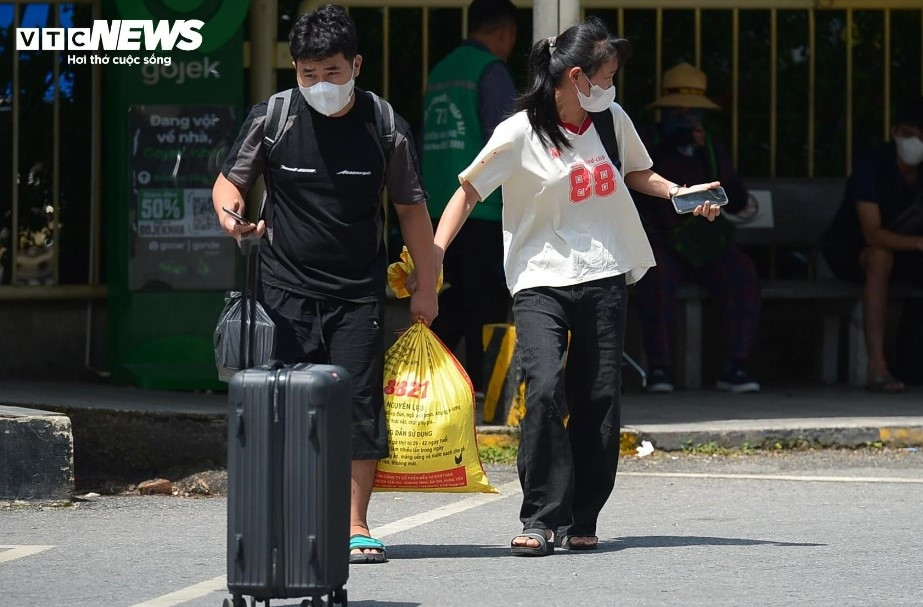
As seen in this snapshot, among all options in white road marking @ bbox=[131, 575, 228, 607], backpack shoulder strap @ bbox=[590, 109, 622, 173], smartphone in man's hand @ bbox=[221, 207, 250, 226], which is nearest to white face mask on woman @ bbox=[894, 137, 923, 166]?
backpack shoulder strap @ bbox=[590, 109, 622, 173]

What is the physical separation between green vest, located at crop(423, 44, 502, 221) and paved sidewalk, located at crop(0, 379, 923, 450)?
1297 mm

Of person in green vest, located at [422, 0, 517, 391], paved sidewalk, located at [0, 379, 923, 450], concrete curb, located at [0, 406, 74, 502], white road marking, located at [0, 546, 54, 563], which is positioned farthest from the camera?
person in green vest, located at [422, 0, 517, 391]

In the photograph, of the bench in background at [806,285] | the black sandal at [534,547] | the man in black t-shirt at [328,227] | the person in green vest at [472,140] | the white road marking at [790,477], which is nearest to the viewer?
the man in black t-shirt at [328,227]

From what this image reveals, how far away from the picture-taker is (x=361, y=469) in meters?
5.57

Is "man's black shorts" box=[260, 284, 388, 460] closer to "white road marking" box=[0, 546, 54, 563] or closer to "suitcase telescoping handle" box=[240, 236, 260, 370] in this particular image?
"suitcase telescoping handle" box=[240, 236, 260, 370]

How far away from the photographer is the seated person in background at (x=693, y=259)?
9.77m

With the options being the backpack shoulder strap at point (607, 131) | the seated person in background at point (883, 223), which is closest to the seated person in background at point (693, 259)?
the seated person in background at point (883, 223)

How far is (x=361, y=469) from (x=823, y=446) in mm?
3486

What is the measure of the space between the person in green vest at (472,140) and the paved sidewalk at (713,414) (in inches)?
35.5

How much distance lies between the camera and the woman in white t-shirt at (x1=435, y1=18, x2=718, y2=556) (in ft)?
18.7

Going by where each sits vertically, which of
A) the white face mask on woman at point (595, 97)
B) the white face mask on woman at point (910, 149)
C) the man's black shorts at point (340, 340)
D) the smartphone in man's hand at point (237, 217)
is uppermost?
the white face mask on woman at point (910, 149)

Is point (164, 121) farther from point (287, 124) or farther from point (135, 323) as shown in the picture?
point (287, 124)

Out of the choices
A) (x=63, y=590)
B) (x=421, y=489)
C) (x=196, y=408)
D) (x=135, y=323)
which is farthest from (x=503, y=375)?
(x=63, y=590)

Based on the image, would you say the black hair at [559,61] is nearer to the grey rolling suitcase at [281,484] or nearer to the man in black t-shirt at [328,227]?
the man in black t-shirt at [328,227]
